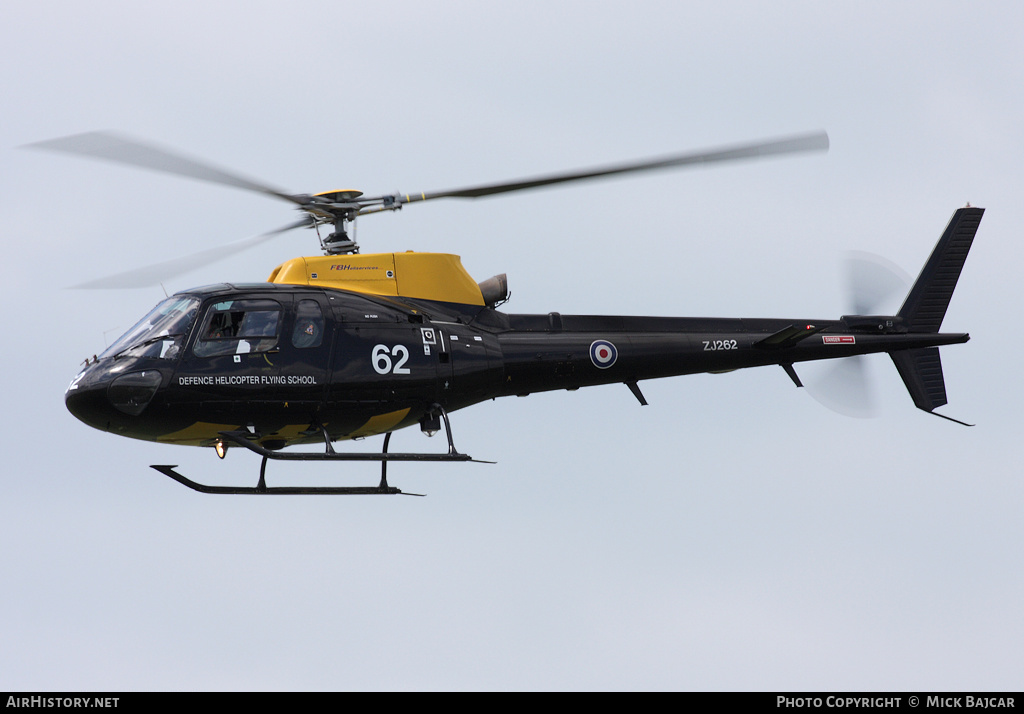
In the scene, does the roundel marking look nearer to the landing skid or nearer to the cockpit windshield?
the landing skid

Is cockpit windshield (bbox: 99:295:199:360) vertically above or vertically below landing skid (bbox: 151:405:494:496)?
above

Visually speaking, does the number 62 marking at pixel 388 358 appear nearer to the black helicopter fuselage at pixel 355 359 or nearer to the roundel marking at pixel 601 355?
the black helicopter fuselage at pixel 355 359

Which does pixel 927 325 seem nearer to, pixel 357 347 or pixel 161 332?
pixel 357 347

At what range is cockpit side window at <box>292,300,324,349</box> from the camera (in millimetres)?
17016

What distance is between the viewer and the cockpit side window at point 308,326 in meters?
17.0

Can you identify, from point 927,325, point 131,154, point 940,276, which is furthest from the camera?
point 940,276

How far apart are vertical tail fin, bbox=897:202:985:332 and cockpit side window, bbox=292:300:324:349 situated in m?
9.64

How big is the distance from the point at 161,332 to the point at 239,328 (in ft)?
3.32

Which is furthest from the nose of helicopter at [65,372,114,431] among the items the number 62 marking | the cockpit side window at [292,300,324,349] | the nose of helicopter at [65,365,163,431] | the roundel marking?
the roundel marking

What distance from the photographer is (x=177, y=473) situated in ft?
55.8

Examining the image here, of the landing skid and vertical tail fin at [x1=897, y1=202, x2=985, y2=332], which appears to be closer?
the landing skid

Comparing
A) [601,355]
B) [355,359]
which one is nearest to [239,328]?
[355,359]

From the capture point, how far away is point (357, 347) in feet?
56.8

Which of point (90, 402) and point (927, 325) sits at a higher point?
point (90, 402)
